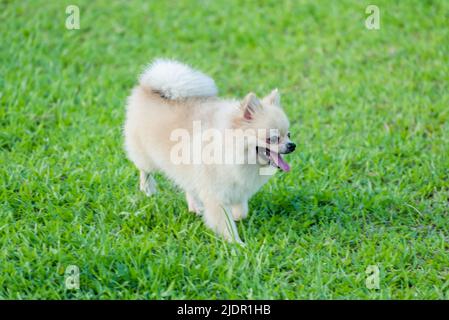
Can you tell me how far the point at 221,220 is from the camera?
4.38 m

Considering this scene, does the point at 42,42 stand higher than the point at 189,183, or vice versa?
the point at 42,42

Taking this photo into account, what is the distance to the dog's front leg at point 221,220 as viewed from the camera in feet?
14.3

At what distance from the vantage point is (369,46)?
7.34m

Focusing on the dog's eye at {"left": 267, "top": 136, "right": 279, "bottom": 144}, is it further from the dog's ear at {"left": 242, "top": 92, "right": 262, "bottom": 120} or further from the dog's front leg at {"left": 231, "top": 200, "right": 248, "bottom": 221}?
the dog's front leg at {"left": 231, "top": 200, "right": 248, "bottom": 221}

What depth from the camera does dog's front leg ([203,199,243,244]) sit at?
435cm

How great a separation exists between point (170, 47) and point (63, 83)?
1.37m

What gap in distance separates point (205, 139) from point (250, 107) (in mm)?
372

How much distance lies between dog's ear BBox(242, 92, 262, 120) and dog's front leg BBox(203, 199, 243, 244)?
63 centimetres

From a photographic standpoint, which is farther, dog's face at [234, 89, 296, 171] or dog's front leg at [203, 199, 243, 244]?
dog's front leg at [203, 199, 243, 244]
